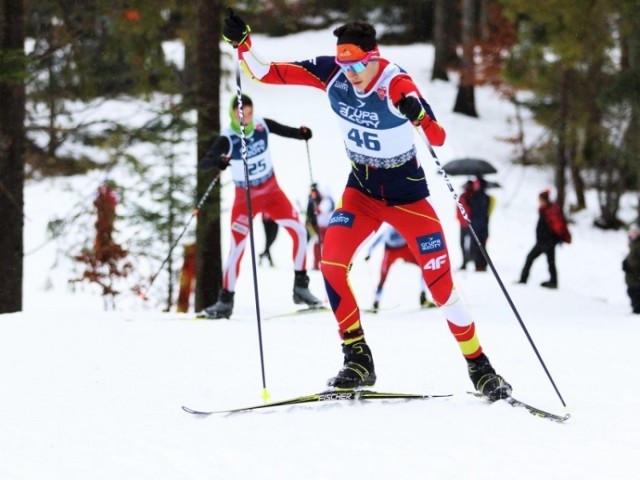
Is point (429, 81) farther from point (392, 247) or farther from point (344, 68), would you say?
point (344, 68)

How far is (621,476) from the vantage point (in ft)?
13.0

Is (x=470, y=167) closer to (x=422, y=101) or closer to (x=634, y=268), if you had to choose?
(x=634, y=268)

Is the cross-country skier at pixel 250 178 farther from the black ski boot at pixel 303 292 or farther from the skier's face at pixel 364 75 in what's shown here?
the skier's face at pixel 364 75

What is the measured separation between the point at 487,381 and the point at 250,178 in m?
4.35

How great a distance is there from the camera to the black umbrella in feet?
58.1

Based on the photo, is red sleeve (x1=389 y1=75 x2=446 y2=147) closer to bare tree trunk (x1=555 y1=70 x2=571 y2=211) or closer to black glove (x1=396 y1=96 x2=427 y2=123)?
black glove (x1=396 y1=96 x2=427 y2=123)

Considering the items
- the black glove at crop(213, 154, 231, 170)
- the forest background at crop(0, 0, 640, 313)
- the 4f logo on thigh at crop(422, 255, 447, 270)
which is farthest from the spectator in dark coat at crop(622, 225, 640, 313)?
the 4f logo on thigh at crop(422, 255, 447, 270)

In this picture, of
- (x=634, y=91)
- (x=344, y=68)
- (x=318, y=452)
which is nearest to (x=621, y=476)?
(x=318, y=452)

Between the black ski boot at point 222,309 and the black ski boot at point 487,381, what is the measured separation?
414 cm

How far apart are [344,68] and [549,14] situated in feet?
33.4

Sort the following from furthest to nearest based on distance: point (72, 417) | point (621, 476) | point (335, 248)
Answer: point (335, 248) → point (72, 417) → point (621, 476)

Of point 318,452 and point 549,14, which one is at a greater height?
point 549,14

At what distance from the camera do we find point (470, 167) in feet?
58.8

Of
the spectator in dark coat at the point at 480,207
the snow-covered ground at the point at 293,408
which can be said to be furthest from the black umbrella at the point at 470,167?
the snow-covered ground at the point at 293,408
